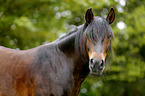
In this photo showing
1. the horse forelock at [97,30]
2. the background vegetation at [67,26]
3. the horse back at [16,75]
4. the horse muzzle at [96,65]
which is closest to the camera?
the horse muzzle at [96,65]

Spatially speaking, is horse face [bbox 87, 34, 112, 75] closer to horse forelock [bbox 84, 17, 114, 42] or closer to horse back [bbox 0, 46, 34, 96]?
horse forelock [bbox 84, 17, 114, 42]

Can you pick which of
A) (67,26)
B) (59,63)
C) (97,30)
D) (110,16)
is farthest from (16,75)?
(67,26)

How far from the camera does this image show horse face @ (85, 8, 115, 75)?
A: 9.93 ft

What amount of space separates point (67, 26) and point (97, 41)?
955cm

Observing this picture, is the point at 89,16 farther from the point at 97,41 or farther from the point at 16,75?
the point at 16,75

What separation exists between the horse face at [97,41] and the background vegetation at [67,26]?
23.8 inches

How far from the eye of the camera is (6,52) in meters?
3.80

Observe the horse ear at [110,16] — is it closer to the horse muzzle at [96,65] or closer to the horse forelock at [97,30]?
the horse forelock at [97,30]

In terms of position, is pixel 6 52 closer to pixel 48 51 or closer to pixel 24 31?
pixel 48 51

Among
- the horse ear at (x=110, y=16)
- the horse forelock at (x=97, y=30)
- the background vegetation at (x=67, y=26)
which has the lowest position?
the background vegetation at (x=67, y=26)

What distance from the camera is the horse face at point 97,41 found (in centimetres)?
303

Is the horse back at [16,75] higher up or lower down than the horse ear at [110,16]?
lower down

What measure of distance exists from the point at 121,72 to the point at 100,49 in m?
14.3

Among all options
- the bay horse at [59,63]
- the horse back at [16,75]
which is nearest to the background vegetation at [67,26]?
the bay horse at [59,63]
